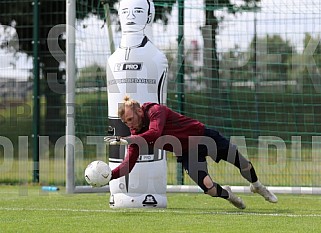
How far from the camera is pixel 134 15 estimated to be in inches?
378

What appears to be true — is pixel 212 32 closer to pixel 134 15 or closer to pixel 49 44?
pixel 49 44

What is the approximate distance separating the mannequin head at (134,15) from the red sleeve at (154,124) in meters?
1.23

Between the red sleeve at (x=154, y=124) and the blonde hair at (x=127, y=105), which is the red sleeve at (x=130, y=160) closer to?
the red sleeve at (x=154, y=124)

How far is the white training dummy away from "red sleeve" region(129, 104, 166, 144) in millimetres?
712

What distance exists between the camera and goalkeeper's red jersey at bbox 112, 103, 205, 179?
858 centimetres

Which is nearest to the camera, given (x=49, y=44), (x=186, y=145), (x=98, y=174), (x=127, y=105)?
(x=98, y=174)

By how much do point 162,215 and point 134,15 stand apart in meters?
2.34

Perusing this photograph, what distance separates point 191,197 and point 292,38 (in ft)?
10.9

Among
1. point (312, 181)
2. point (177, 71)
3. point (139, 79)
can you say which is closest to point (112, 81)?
point (139, 79)

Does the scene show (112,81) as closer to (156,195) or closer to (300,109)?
(156,195)

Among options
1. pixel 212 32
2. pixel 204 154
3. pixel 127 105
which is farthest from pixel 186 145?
pixel 212 32

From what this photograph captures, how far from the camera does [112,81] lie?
377 inches

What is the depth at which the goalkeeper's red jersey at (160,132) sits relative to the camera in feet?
28.1

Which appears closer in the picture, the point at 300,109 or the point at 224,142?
the point at 224,142
